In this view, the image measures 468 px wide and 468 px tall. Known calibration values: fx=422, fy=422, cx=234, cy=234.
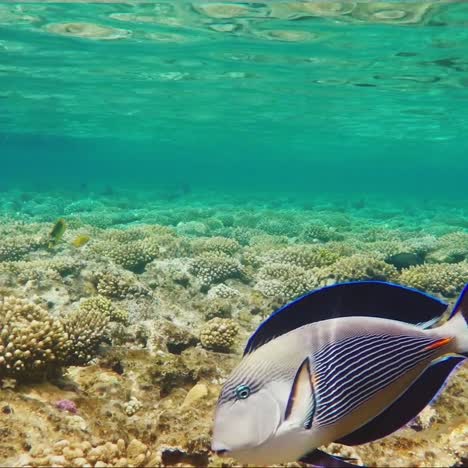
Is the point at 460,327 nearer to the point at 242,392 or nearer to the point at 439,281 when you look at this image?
the point at 242,392

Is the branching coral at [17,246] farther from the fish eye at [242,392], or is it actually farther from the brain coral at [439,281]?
the fish eye at [242,392]

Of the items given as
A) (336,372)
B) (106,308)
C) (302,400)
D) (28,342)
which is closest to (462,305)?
(336,372)

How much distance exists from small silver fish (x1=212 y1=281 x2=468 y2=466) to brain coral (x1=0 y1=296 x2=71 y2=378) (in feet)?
11.0

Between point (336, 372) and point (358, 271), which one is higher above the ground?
point (336, 372)

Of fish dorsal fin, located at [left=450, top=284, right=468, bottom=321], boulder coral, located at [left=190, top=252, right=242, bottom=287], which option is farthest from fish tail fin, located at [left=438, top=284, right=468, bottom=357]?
boulder coral, located at [left=190, top=252, right=242, bottom=287]

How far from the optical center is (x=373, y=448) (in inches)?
130

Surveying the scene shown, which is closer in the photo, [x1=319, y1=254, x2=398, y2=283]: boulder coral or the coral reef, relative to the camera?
the coral reef

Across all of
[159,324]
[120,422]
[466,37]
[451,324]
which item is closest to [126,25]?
[466,37]

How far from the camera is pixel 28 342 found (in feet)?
14.2

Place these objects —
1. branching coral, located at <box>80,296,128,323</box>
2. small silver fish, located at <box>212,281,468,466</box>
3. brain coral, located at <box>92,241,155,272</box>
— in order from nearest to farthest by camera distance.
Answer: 1. small silver fish, located at <box>212,281,468,466</box>
2. branching coral, located at <box>80,296,128,323</box>
3. brain coral, located at <box>92,241,155,272</box>

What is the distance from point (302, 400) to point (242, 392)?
21 cm

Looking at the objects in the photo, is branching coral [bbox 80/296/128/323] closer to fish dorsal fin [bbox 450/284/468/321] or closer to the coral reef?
the coral reef

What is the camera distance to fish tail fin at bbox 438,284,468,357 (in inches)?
64.0

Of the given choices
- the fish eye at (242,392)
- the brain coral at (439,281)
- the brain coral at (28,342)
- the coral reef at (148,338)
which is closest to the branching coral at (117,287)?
the coral reef at (148,338)
